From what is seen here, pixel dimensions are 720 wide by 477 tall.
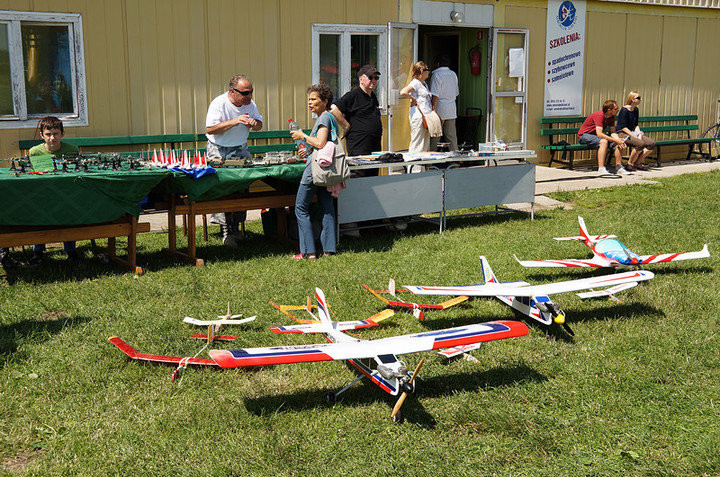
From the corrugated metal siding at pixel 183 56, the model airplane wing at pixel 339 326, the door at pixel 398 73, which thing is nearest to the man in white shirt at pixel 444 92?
the door at pixel 398 73

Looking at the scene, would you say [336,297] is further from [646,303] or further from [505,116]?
[505,116]

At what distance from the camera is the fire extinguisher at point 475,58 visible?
13.2 meters

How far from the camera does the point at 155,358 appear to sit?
4691 millimetres

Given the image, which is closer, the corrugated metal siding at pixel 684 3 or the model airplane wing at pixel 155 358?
the model airplane wing at pixel 155 358

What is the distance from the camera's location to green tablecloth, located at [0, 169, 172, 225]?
20.0ft

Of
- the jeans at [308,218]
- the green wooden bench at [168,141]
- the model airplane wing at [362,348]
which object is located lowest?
the model airplane wing at [362,348]

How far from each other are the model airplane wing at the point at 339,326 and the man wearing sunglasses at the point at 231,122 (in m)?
3.11

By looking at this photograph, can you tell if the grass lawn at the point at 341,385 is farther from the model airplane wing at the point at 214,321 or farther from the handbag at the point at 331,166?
the handbag at the point at 331,166

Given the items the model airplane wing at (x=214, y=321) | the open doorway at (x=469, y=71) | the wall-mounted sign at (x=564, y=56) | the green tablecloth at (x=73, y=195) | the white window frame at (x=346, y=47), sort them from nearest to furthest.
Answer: the model airplane wing at (x=214, y=321) < the green tablecloth at (x=73, y=195) < the white window frame at (x=346, y=47) < the open doorway at (x=469, y=71) < the wall-mounted sign at (x=564, y=56)

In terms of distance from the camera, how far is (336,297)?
19.9ft

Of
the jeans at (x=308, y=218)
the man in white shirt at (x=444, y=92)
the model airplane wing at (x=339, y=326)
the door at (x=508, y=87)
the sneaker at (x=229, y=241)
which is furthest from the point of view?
the door at (x=508, y=87)

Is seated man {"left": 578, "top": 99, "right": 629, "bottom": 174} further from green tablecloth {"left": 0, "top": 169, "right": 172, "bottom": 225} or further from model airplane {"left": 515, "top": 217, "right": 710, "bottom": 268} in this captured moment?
green tablecloth {"left": 0, "top": 169, "right": 172, "bottom": 225}

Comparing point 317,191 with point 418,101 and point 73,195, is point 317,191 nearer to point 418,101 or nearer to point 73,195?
point 73,195

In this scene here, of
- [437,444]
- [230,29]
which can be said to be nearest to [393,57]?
[230,29]
